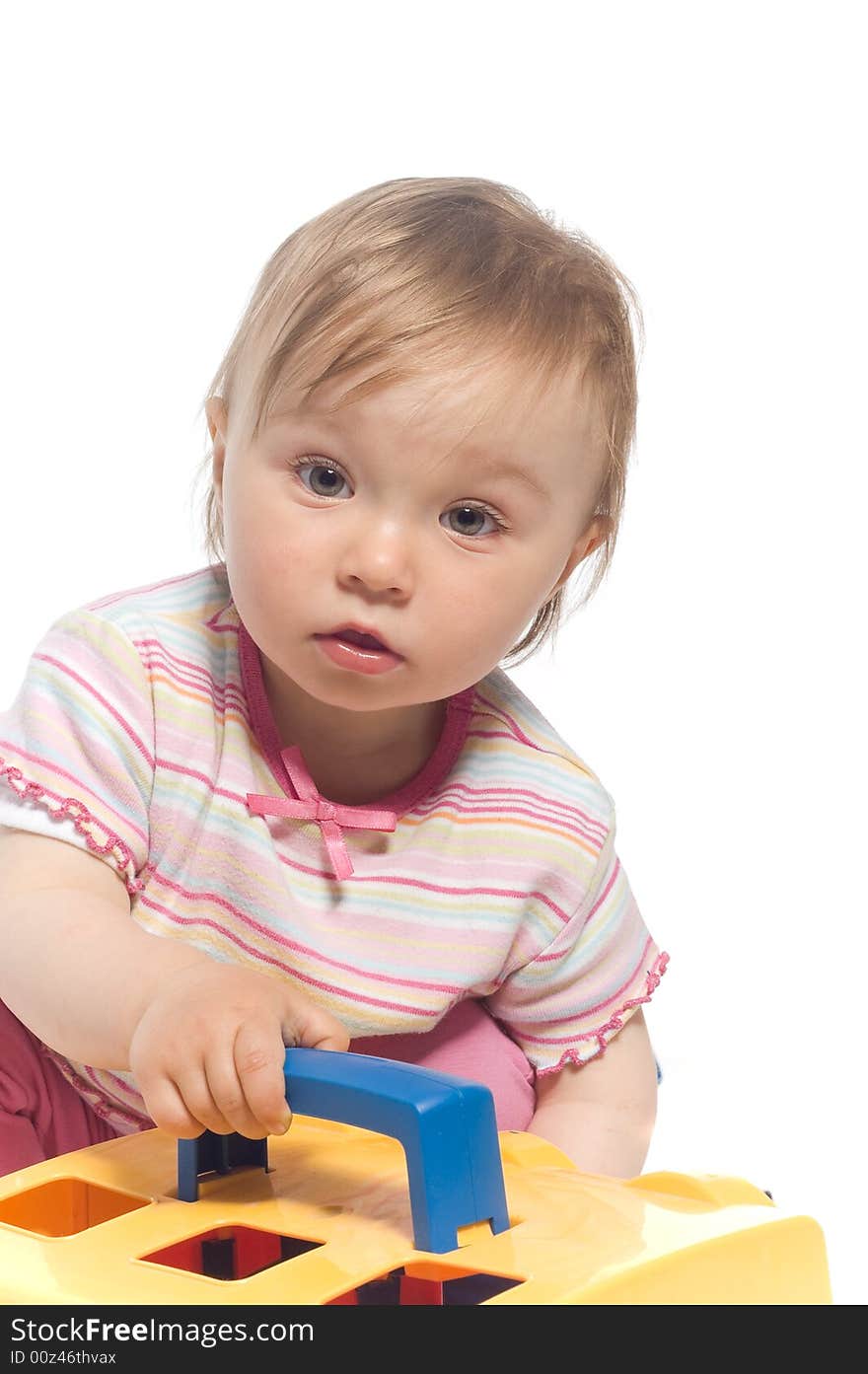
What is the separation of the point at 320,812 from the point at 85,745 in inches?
5.7

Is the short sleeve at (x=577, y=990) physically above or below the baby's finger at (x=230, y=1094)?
above

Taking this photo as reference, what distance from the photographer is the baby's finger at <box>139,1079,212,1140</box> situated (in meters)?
0.69

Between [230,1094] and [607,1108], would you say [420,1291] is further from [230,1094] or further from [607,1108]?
[607,1108]

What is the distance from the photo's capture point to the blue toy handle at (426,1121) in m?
0.65

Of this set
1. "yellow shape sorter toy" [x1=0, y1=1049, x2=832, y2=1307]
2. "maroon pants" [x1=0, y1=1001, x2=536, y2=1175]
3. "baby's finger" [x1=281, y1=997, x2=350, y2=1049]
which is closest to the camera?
"yellow shape sorter toy" [x1=0, y1=1049, x2=832, y2=1307]

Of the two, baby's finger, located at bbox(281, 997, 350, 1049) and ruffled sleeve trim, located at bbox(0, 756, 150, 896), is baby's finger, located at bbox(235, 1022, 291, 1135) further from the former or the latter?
ruffled sleeve trim, located at bbox(0, 756, 150, 896)

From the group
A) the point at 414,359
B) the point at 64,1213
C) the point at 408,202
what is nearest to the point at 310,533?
the point at 414,359

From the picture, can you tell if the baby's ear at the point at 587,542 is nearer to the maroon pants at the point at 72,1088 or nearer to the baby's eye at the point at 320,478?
the baby's eye at the point at 320,478

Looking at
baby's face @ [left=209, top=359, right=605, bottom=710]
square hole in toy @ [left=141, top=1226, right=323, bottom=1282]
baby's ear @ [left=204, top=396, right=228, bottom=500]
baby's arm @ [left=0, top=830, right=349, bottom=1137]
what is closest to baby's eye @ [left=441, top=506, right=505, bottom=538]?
baby's face @ [left=209, top=359, right=605, bottom=710]

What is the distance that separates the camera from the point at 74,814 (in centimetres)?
90

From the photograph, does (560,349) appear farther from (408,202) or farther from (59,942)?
(59,942)

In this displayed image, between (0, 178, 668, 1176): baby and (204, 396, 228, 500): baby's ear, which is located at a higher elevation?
(204, 396, 228, 500): baby's ear

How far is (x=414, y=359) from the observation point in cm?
88

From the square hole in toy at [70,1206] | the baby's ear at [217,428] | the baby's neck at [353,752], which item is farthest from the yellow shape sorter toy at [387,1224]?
the baby's ear at [217,428]
